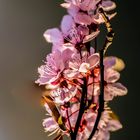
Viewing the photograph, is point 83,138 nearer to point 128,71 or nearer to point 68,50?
point 68,50

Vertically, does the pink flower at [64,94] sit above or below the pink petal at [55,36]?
below

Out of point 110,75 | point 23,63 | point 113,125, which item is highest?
point 23,63

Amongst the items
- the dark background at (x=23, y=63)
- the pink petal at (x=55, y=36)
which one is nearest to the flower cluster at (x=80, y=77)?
the pink petal at (x=55, y=36)

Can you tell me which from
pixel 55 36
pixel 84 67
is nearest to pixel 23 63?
pixel 55 36

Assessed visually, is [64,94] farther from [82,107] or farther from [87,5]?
[87,5]

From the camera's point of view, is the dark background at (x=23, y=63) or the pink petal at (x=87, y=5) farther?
the dark background at (x=23, y=63)

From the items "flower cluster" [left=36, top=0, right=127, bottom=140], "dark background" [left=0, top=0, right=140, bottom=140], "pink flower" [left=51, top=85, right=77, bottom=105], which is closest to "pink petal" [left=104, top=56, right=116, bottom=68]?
"flower cluster" [left=36, top=0, right=127, bottom=140]

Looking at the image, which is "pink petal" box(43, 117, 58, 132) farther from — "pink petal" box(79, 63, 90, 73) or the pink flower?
"pink petal" box(79, 63, 90, 73)

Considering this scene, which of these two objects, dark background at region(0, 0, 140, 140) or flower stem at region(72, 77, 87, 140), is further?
dark background at region(0, 0, 140, 140)

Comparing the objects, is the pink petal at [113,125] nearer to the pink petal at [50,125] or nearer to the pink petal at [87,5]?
the pink petal at [50,125]
